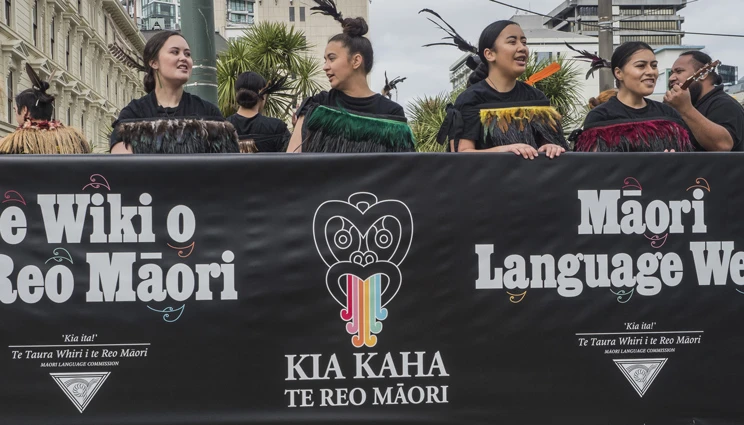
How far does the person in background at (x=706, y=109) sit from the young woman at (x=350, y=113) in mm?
1410

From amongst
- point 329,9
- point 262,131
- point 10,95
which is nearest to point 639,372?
point 329,9

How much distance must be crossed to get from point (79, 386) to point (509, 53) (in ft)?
8.24

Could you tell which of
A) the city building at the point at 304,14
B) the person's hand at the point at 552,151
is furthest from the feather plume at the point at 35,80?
the city building at the point at 304,14

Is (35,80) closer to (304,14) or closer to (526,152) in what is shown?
(526,152)

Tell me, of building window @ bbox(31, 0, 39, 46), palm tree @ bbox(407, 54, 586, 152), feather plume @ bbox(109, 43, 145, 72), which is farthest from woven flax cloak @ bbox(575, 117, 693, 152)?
building window @ bbox(31, 0, 39, 46)

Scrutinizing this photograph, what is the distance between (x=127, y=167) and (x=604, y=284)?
2026 millimetres

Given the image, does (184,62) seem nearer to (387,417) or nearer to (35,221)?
(35,221)

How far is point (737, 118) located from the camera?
430 centimetres

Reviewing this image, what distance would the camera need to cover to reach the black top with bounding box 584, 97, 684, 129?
402cm

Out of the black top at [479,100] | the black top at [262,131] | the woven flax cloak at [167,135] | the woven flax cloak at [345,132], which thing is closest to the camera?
the woven flax cloak at [167,135]

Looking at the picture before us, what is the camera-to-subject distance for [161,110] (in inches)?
150

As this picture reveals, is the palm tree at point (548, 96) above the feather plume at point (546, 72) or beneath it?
above

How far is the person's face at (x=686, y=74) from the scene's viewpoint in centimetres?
463

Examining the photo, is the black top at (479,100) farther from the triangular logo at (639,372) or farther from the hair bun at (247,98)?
the hair bun at (247,98)
